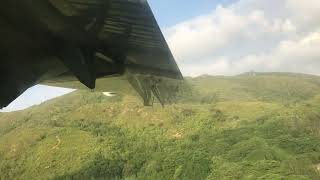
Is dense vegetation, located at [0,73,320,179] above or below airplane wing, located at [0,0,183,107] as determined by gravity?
below

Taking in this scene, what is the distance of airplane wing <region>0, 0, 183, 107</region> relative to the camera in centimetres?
305

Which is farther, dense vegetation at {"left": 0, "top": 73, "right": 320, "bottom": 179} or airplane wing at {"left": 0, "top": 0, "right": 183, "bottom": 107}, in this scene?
dense vegetation at {"left": 0, "top": 73, "right": 320, "bottom": 179}

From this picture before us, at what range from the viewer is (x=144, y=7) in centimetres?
338

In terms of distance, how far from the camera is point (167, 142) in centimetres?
14175

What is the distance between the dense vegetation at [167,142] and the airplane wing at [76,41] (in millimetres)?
104410

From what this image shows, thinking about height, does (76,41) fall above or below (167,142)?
above

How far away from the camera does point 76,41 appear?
143 inches

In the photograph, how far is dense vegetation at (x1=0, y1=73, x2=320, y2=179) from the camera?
118 meters

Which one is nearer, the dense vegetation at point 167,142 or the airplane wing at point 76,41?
the airplane wing at point 76,41

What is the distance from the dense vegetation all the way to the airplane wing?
343ft

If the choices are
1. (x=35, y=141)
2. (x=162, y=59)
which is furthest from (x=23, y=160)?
(x=162, y=59)

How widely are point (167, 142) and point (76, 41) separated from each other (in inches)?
5467

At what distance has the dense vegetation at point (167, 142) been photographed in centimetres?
11825

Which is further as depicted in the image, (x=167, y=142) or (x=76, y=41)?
(x=167, y=142)
